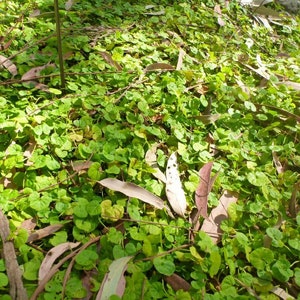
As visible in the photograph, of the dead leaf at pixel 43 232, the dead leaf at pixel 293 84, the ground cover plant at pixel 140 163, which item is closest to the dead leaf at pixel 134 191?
the ground cover plant at pixel 140 163

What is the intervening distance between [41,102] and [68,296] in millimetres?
877

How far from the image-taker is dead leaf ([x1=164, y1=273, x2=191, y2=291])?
1.06 m

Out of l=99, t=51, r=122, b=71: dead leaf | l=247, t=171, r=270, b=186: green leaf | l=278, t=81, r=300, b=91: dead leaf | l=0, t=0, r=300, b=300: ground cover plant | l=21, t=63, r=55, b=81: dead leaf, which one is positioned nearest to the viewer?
l=0, t=0, r=300, b=300: ground cover plant

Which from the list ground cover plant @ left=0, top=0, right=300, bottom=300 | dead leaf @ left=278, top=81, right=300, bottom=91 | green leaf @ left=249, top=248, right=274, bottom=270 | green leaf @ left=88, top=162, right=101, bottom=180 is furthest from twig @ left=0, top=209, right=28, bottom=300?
dead leaf @ left=278, top=81, right=300, bottom=91

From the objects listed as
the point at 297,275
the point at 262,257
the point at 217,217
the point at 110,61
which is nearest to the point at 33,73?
the point at 110,61

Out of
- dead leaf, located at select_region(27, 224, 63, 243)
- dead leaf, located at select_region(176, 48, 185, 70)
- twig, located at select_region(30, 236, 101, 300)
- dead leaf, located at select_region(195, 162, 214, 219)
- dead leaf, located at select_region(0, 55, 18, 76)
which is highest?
dead leaf, located at select_region(0, 55, 18, 76)

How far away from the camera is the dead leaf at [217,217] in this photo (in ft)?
4.04

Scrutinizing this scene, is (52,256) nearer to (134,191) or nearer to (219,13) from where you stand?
(134,191)

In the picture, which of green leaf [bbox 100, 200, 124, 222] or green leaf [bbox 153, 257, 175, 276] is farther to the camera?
green leaf [bbox 100, 200, 124, 222]

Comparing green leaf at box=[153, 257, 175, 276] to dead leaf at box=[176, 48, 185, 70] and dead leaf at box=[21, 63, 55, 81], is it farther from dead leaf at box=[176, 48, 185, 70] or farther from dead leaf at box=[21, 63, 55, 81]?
dead leaf at box=[176, 48, 185, 70]

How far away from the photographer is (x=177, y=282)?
107cm

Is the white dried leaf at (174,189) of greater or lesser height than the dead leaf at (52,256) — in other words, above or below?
below

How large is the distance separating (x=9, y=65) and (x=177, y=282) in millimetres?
1275

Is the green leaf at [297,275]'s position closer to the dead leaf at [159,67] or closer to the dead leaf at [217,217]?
the dead leaf at [217,217]
